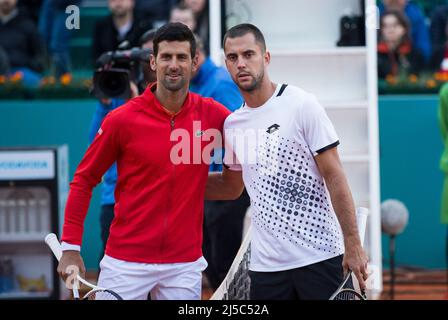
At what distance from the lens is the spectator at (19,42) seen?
9.45 meters

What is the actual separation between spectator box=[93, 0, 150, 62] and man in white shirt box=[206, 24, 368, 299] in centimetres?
368

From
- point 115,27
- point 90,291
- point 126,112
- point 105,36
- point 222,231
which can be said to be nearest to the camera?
point 90,291

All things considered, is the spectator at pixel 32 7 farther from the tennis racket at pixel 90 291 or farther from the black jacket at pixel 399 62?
the tennis racket at pixel 90 291

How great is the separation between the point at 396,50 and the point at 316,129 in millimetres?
5010

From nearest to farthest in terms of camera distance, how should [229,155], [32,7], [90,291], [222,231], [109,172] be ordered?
[90,291], [229,155], [109,172], [222,231], [32,7]

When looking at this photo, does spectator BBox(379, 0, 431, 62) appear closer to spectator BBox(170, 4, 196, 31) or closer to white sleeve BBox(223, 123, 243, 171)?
spectator BBox(170, 4, 196, 31)

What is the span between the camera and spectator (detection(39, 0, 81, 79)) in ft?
31.0

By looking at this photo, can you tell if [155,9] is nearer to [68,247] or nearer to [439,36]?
[439,36]

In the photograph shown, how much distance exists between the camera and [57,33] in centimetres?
949

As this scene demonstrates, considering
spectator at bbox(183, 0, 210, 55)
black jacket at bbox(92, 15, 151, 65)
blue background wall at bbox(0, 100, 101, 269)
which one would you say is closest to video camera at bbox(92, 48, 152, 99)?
black jacket at bbox(92, 15, 151, 65)

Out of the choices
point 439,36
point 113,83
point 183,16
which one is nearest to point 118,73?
point 113,83

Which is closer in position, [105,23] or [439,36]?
[105,23]
